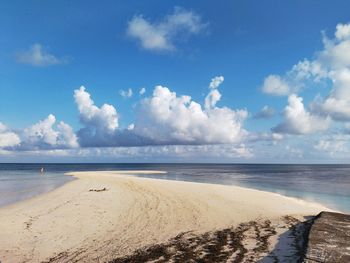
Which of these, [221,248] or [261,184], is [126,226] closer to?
[221,248]

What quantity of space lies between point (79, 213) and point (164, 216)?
5.55 m

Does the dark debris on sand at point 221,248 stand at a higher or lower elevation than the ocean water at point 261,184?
higher

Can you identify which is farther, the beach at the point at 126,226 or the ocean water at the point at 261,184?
the ocean water at the point at 261,184

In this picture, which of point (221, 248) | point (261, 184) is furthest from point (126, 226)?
point (261, 184)

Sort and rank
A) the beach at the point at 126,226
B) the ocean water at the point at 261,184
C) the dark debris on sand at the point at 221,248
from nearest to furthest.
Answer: the dark debris on sand at the point at 221,248 < the beach at the point at 126,226 < the ocean water at the point at 261,184

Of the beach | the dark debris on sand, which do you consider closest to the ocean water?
the beach

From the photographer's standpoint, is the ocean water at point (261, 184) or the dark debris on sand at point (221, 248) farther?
the ocean water at point (261, 184)

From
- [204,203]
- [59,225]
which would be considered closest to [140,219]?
[59,225]

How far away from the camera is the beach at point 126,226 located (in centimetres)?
1318

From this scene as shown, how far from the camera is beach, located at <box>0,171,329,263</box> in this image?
13183 mm

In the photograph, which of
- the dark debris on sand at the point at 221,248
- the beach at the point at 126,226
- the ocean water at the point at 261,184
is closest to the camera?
the dark debris on sand at the point at 221,248

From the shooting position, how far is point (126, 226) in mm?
17438

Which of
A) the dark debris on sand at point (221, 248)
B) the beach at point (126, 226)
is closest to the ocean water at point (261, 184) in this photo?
the beach at point (126, 226)

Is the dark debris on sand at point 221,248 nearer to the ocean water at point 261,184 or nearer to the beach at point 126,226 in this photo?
the beach at point 126,226
